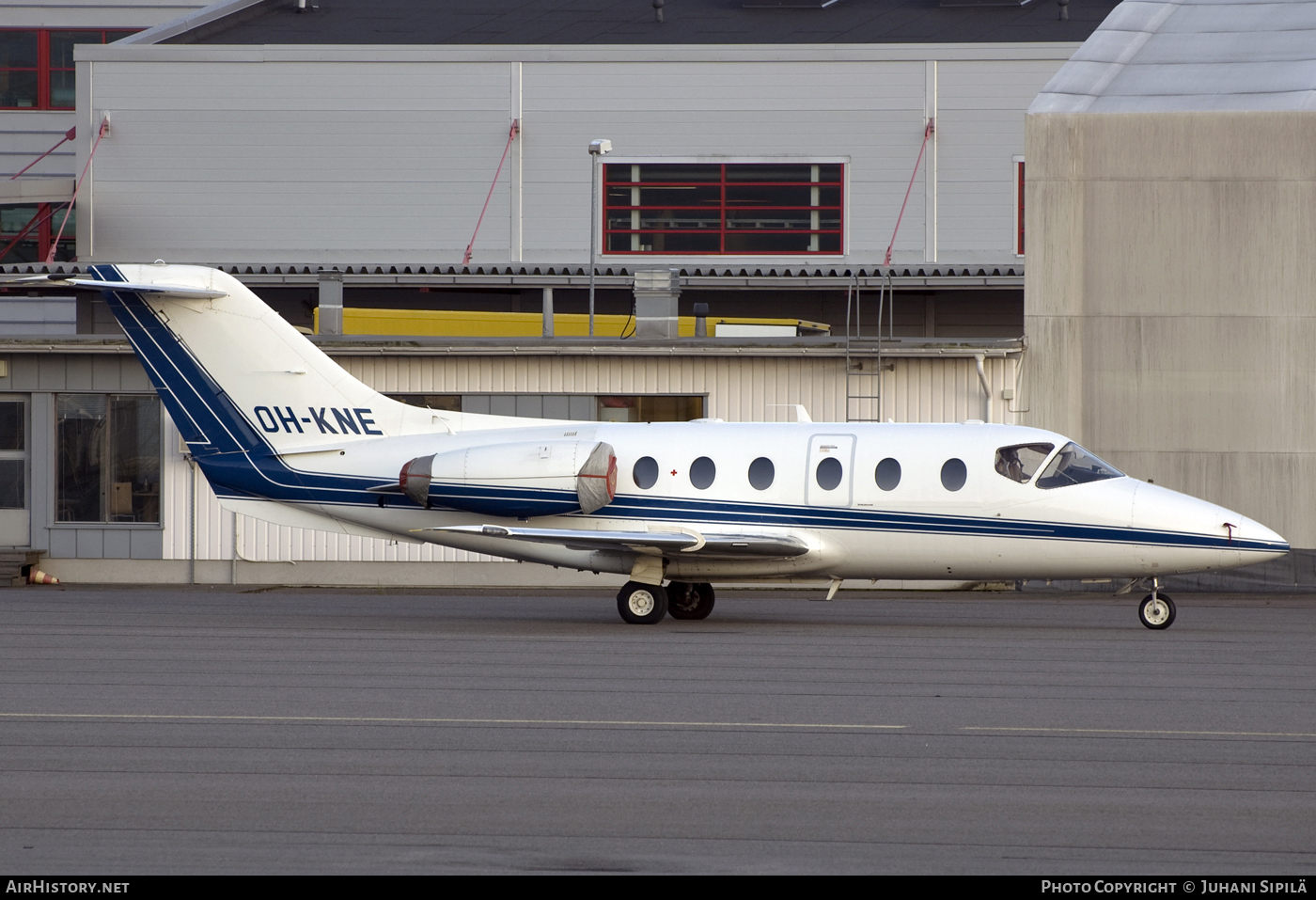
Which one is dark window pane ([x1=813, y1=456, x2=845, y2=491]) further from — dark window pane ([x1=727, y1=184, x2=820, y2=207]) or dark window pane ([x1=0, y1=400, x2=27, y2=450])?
dark window pane ([x1=727, y1=184, x2=820, y2=207])

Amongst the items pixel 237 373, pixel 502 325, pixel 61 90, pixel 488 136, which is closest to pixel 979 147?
pixel 488 136

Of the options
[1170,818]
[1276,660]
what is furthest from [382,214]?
[1170,818]

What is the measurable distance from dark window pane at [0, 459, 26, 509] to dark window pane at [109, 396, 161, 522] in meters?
1.58

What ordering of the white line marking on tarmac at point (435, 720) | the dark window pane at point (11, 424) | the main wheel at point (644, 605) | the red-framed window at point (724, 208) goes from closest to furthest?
the white line marking on tarmac at point (435, 720) → the main wheel at point (644, 605) → the dark window pane at point (11, 424) → the red-framed window at point (724, 208)

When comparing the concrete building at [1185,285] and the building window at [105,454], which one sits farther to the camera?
the building window at [105,454]

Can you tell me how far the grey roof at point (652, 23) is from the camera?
38.9 metres

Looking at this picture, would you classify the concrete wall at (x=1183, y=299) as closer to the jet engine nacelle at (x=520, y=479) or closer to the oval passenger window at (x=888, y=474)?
the oval passenger window at (x=888, y=474)

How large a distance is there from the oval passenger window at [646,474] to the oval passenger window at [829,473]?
1.99 m

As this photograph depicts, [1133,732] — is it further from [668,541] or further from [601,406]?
[601,406]

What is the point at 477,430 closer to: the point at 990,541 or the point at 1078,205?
the point at 990,541

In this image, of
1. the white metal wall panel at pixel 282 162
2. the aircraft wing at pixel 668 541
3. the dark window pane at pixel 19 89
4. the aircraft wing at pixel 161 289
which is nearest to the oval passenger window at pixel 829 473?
the aircraft wing at pixel 668 541

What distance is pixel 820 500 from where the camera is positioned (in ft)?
60.6

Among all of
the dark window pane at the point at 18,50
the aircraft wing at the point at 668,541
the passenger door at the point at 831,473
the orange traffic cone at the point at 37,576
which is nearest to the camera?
the aircraft wing at the point at 668,541

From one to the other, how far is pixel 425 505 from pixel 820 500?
4.93 metres
